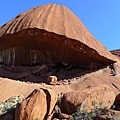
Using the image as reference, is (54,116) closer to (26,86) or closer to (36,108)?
(36,108)

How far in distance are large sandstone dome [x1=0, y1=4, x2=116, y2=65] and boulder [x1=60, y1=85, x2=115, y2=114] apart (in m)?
8.01

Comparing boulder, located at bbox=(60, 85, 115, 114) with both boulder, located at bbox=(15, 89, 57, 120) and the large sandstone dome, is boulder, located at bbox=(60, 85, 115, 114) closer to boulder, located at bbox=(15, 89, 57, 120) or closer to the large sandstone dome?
boulder, located at bbox=(15, 89, 57, 120)

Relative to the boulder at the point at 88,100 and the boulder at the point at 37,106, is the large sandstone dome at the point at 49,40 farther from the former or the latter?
the boulder at the point at 37,106

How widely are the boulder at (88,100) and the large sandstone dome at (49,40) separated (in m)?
8.01

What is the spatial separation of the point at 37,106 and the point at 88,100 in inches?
58.1

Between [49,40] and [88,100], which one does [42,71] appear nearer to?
[49,40]

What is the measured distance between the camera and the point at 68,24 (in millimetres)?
17250

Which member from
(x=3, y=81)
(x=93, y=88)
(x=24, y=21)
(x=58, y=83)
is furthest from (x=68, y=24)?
(x=93, y=88)

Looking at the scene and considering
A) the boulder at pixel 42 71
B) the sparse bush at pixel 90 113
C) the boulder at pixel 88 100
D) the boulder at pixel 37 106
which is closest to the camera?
the sparse bush at pixel 90 113

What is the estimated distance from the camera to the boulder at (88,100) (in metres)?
8.23

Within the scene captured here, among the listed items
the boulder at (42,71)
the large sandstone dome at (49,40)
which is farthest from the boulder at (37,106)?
the boulder at (42,71)

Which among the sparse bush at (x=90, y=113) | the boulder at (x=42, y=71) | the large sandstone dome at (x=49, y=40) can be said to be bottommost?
the sparse bush at (x=90, y=113)

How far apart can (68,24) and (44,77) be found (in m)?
3.44

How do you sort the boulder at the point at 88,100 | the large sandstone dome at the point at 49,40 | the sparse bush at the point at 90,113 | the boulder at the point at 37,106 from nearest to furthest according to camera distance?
the sparse bush at the point at 90,113, the boulder at the point at 37,106, the boulder at the point at 88,100, the large sandstone dome at the point at 49,40
